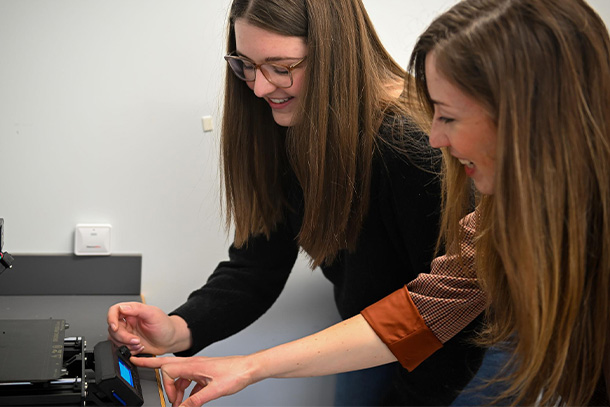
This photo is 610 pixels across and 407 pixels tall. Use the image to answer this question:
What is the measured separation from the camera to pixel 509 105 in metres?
0.76

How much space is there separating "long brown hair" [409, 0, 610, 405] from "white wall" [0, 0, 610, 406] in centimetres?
94

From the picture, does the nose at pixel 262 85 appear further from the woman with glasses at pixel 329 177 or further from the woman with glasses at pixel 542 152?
the woman with glasses at pixel 542 152

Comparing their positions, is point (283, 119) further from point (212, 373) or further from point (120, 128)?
point (120, 128)

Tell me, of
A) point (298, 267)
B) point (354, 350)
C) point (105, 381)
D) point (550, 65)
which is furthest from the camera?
point (298, 267)

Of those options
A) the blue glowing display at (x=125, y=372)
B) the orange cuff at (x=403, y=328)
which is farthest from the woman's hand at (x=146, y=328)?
the orange cuff at (x=403, y=328)

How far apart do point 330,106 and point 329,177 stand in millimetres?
120

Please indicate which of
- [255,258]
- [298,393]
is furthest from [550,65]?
[298,393]

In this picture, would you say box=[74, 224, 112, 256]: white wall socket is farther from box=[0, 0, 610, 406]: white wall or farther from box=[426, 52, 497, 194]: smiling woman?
box=[426, 52, 497, 194]: smiling woman

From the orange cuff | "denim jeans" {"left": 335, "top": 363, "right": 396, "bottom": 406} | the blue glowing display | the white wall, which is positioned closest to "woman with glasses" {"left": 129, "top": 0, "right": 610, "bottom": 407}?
the orange cuff

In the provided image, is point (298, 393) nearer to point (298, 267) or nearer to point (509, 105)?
point (298, 267)

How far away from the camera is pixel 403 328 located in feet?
3.66

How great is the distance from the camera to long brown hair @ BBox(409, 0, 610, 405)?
2.48 ft

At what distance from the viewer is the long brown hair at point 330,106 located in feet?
3.69

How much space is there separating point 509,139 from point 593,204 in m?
0.13
